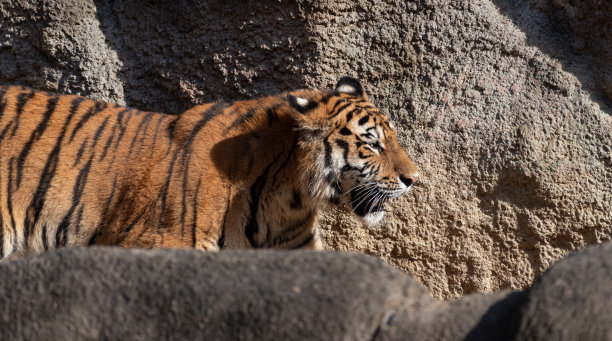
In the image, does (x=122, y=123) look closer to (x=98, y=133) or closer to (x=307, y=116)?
(x=98, y=133)

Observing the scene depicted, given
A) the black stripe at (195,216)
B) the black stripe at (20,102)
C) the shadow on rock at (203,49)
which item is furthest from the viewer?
the shadow on rock at (203,49)

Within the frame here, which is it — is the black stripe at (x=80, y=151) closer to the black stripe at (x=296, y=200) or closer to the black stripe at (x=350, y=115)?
the black stripe at (x=296, y=200)

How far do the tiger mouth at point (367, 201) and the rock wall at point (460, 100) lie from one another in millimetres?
343

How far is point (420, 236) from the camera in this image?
406 centimetres

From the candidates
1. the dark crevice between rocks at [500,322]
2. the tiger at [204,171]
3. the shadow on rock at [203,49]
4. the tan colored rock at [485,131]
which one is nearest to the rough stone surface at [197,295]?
the dark crevice between rocks at [500,322]

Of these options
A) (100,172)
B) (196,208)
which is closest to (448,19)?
(196,208)

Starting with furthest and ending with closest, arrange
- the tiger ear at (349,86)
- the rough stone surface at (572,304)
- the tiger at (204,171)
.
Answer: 1. the tiger ear at (349,86)
2. the tiger at (204,171)
3. the rough stone surface at (572,304)

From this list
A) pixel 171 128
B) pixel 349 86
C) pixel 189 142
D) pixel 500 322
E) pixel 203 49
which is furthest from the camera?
pixel 203 49

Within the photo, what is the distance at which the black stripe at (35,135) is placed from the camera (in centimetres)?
360

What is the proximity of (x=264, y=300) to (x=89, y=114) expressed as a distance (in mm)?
2032

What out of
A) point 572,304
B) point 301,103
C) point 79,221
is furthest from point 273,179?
point 572,304

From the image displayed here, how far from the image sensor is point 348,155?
362cm

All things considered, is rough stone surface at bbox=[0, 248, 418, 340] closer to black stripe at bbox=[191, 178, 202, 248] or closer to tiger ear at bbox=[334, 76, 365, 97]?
black stripe at bbox=[191, 178, 202, 248]

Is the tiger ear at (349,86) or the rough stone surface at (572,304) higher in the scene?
the rough stone surface at (572,304)
